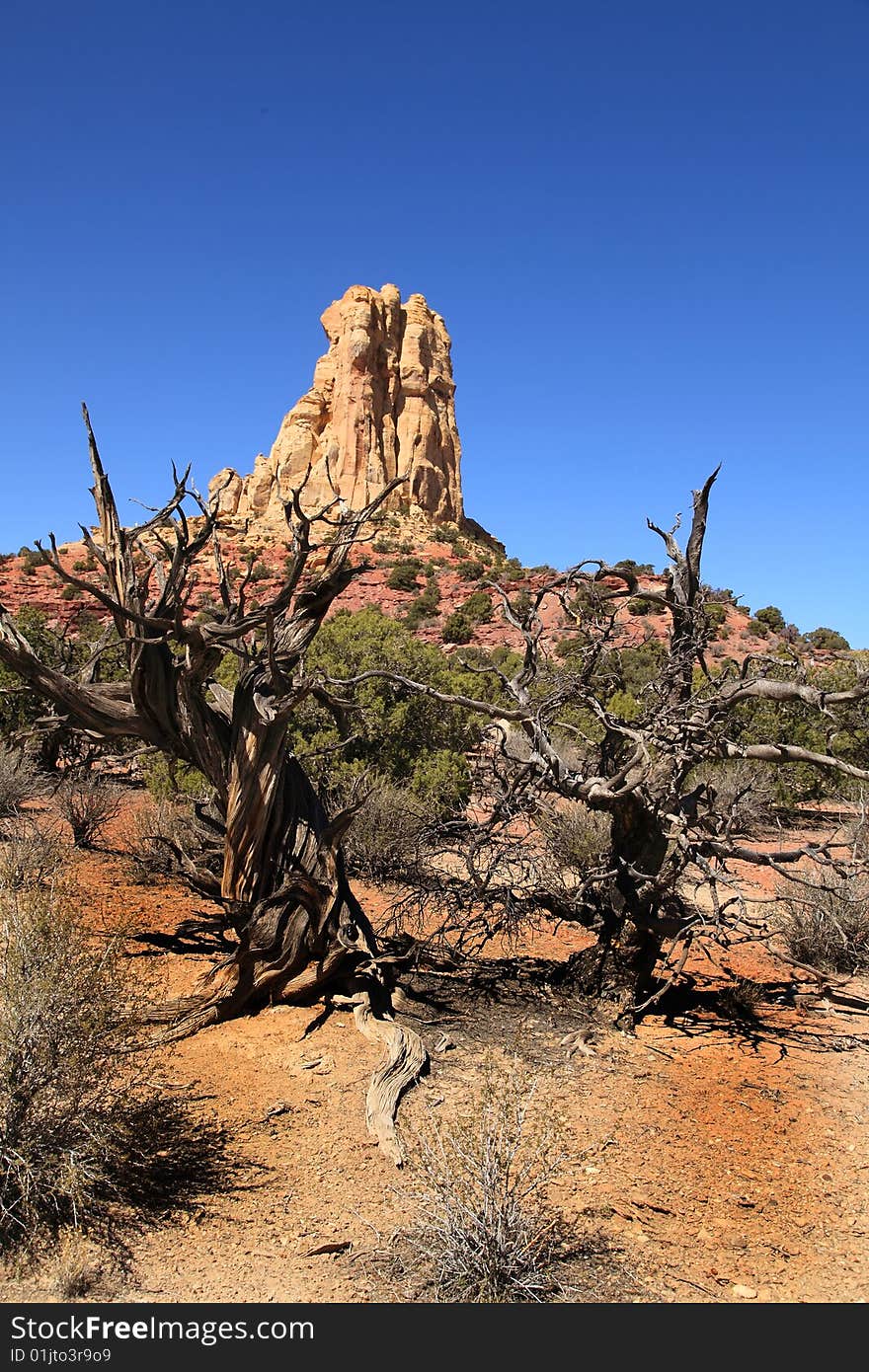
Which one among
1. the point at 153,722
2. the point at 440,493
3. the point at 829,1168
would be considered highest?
the point at 440,493

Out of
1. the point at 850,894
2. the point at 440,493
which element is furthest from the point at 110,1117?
the point at 440,493

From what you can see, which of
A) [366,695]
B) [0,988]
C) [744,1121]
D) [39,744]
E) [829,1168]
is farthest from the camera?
[39,744]

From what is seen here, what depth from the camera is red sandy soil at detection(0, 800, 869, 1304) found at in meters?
3.62

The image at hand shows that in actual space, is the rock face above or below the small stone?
above

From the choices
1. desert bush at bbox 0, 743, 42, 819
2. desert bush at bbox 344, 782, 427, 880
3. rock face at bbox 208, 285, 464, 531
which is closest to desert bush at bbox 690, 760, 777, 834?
desert bush at bbox 344, 782, 427, 880

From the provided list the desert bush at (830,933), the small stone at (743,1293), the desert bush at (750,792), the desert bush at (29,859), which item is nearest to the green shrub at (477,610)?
the desert bush at (750,792)

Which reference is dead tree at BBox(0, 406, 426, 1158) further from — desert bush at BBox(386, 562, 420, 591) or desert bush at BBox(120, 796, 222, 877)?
desert bush at BBox(386, 562, 420, 591)

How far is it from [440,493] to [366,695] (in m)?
57.3

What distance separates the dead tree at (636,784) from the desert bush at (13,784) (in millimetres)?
6900

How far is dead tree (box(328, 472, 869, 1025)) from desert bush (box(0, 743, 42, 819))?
22.6 feet

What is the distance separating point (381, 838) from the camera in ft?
37.0

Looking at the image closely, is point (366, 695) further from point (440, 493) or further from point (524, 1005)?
point (440, 493)

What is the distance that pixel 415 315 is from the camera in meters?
71.0

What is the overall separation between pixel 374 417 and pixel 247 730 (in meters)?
63.2
